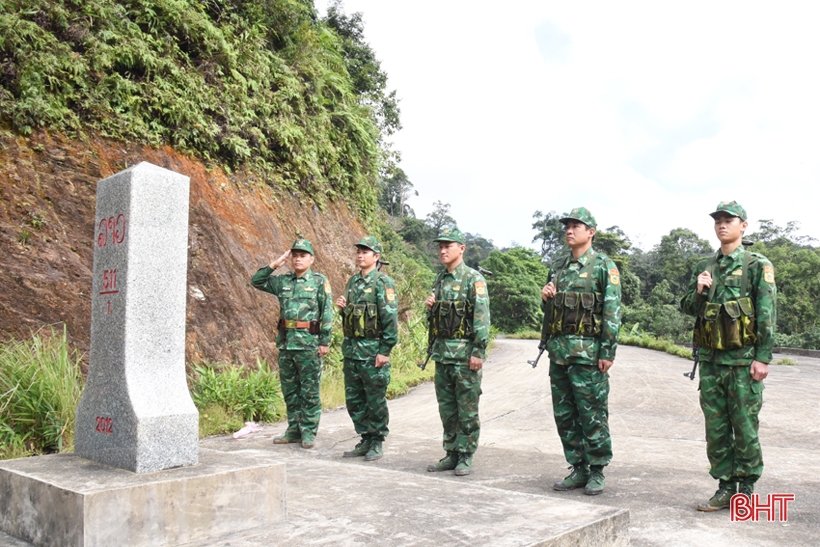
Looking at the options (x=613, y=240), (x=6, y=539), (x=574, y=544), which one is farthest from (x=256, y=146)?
(x=613, y=240)

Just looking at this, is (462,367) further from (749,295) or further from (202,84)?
(202,84)

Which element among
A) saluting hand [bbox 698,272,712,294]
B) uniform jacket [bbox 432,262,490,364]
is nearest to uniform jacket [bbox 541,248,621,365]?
saluting hand [bbox 698,272,712,294]

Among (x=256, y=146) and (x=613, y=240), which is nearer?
(x=256, y=146)

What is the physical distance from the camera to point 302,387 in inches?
282

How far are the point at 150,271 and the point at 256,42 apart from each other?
10475mm

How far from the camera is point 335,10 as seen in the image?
2077cm

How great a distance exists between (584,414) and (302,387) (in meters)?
3.27

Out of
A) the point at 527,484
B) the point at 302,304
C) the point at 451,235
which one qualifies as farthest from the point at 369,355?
the point at 527,484

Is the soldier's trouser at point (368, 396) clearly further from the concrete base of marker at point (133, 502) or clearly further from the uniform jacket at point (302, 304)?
the concrete base of marker at point (133, 502)

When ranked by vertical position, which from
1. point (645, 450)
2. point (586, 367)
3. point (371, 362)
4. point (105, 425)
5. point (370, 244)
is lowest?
point (645, 450)

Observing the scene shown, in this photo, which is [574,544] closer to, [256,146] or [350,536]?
[350,536]

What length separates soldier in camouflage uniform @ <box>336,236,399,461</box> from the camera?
21.6ft

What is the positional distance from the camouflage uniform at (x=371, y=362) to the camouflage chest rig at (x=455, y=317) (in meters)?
0.66

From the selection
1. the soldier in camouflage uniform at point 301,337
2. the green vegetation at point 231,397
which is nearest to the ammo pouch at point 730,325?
the soldier in camouflage uniform at point 301,337
